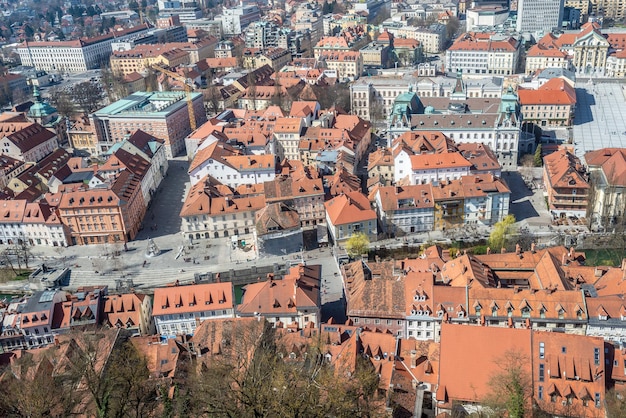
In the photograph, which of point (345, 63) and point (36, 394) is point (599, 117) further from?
point (36, 394)

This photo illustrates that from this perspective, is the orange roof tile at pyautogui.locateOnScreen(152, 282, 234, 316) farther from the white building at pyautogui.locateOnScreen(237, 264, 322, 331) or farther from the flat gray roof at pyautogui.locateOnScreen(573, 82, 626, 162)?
the flat gray roof at pyautogui.locateOnScreen(573, 82, 626, 162)

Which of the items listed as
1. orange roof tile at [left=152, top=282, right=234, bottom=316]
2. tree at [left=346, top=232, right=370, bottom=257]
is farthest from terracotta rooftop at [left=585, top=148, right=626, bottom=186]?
orange roof tile at [left=152, top=282, right=234, bottom=316]

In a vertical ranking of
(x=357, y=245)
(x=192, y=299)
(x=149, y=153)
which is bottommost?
(x=357, y=245)

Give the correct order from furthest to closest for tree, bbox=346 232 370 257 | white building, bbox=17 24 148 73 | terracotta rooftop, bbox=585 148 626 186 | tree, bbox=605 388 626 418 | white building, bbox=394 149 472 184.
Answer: white building, bbox=17 24 148 73, white building, bbox=394 149 472 184, terracotta rooftop, bbox=585 148 626 186, tree, bbox=346 232 370 257, tree, bbox=605 388 626 418

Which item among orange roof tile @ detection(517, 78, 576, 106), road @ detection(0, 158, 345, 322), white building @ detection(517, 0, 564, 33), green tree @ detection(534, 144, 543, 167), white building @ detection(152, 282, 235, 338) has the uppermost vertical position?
white building @ detection(517, 0, 564, 33)

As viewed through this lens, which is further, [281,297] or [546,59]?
[546,59]

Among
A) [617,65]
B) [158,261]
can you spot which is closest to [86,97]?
[158,261]
